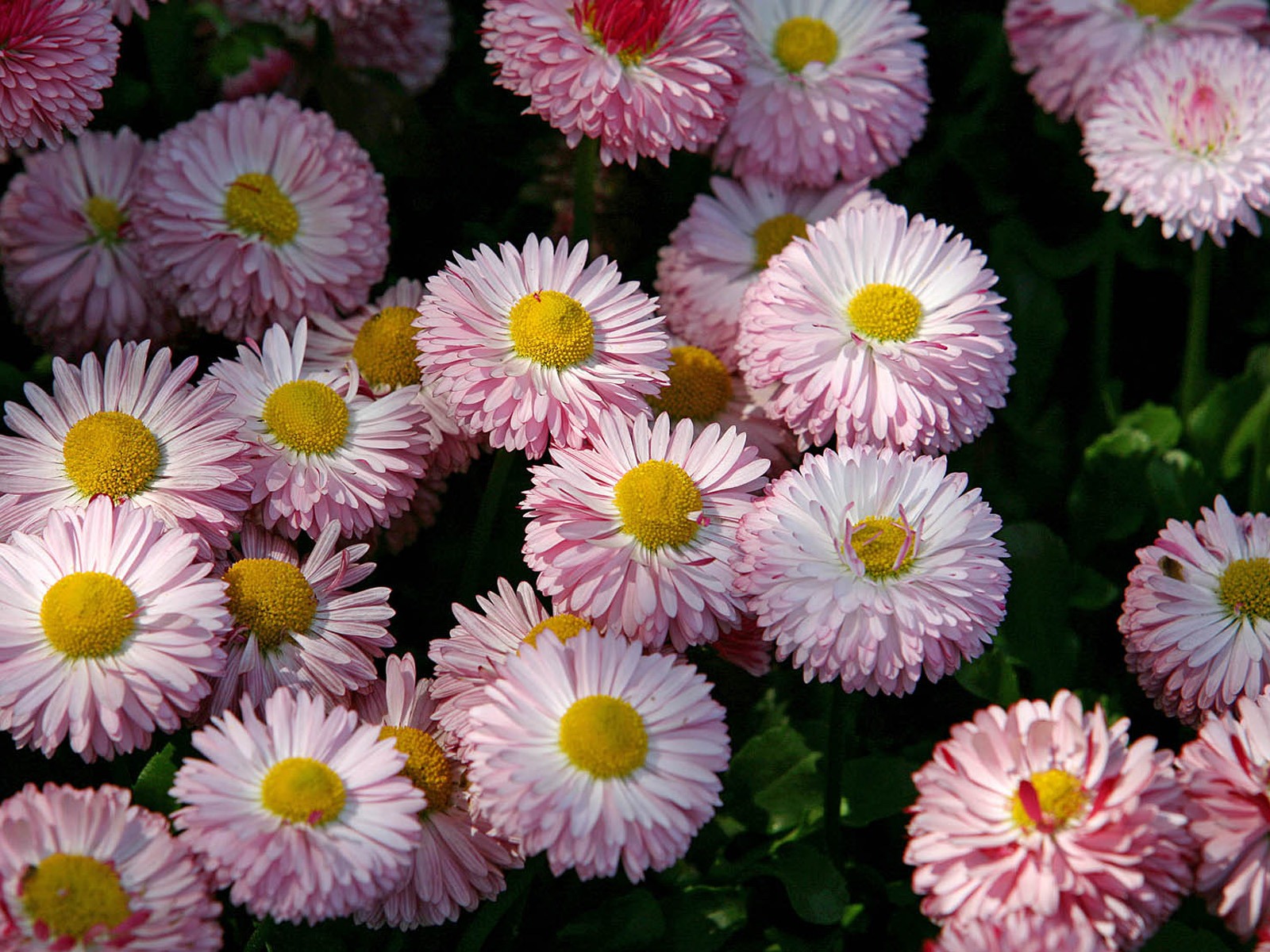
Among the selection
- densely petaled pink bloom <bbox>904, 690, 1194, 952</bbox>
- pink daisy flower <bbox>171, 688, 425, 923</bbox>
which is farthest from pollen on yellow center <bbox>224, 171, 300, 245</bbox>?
densely petaled pink bloom <bbox>904, 690, 1194, 952</bbox>

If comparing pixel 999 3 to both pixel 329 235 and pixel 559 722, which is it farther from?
pixel 559 722

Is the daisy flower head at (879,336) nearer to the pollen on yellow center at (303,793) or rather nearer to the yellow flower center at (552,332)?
the yellow flower center at (552,332)

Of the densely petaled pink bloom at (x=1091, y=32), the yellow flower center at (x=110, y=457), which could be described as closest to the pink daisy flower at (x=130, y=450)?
the yellow flower center at (x=110, y=457)

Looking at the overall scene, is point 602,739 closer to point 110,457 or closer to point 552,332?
point 552,332

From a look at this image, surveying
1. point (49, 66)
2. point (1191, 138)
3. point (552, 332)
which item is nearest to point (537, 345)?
point (552, 332)

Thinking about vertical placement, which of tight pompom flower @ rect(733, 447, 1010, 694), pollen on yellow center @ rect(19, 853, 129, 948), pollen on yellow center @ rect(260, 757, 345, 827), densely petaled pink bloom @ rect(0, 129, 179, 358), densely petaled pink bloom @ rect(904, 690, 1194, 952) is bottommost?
densely petaled pink bloom @ rect(904, 690, 1194, 952)

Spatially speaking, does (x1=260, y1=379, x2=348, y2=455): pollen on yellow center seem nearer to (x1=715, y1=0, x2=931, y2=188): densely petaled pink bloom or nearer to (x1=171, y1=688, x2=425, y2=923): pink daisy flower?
(x1=171, y1=688, x2=425, y2=923): pink daisy flower

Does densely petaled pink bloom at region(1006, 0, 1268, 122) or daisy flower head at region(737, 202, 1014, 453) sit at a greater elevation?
densely petaled pink bloom at region(1006, 0, 1268, 122)
